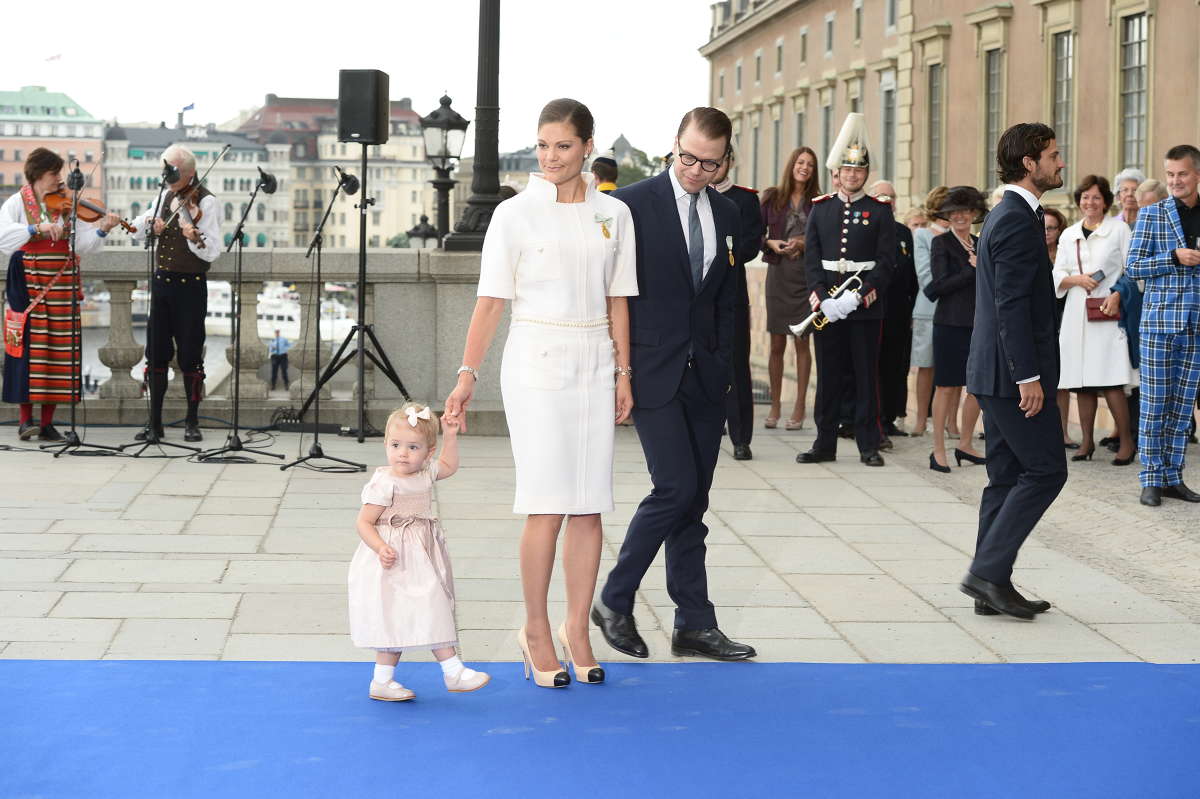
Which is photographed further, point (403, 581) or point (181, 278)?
point (181, 278)

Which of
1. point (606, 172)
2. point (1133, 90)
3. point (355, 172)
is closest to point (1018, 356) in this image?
point (606, 172)

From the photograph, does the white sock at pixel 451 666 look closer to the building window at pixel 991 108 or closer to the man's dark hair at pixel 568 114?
the man's dark hair at pixel 568 114

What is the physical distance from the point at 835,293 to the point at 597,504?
18.4 ft

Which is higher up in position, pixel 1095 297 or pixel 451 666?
pixel 1095 297

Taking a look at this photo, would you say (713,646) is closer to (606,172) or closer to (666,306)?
(666,306)

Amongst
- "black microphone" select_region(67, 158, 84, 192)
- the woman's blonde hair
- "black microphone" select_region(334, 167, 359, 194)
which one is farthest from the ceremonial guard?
the woman's blonde hair

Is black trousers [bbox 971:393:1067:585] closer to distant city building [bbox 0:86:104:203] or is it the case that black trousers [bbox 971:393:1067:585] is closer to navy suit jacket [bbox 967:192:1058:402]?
navy suit jacket [bbox 967:192:1058:402]

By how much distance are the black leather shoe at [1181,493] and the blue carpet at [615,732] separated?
378 cm

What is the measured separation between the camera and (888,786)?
451 centimetres

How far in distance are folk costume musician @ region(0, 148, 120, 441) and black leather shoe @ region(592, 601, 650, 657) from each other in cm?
621

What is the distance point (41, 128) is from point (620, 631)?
A: 179m

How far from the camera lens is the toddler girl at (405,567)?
520 centimetres

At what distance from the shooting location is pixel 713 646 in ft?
19.3

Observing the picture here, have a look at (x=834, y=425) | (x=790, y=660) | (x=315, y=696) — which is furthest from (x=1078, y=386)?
(x=315, y=696)
